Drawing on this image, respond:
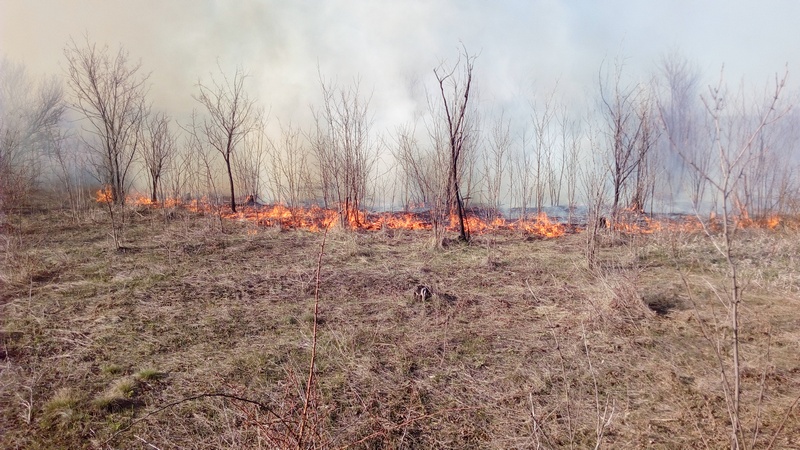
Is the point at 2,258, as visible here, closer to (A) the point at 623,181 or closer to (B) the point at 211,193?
(B) the point at 211,193

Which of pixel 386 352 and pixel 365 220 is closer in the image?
pixel 386 352

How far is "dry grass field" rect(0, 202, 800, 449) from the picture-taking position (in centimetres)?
305

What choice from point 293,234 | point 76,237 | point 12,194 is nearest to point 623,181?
point 293,234

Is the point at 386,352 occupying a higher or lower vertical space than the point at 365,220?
lower

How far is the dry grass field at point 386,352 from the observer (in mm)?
3049

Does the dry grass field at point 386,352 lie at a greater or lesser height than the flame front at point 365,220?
lesser

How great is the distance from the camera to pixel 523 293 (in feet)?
21.6

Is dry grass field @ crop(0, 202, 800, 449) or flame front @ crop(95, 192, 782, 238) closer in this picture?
dry grass field @ crop(0, 202, 800, 449)

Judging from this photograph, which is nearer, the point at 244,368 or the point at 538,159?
the point at 244,368

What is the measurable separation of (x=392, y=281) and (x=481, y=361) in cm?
315

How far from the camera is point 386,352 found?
448 cm

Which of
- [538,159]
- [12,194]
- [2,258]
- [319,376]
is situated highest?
[538,159]

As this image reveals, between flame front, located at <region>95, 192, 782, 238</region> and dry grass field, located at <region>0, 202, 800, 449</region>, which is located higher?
flame front, located at <region>95, 192, 782, 238</region>

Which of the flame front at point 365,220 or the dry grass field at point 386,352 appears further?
the flame front at point 365,220
